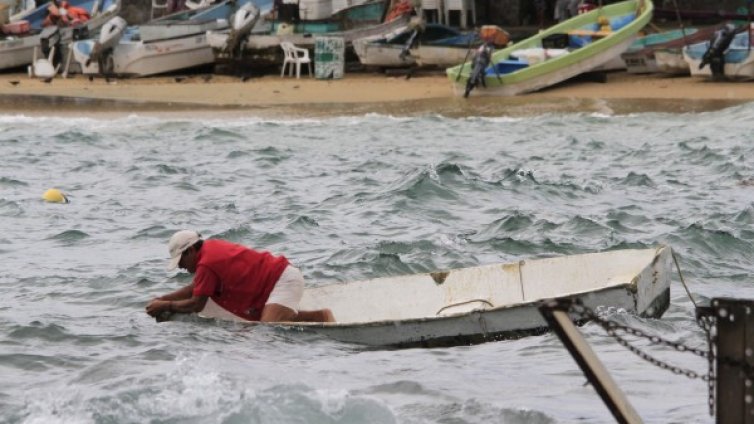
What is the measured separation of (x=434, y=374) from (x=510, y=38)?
78.9ft

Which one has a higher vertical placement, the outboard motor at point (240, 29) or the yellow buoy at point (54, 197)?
the outboard motor at point (240, 29)

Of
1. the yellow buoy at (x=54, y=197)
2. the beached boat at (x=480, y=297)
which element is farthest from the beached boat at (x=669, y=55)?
the beached boat at (x=480, y=297)

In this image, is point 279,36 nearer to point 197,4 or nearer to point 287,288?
point 197,4

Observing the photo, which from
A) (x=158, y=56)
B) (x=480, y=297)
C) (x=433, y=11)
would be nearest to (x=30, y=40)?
(x=158, y=56)

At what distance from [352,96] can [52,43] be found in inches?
407

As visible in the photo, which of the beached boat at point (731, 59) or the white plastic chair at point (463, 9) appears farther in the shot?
the white plastic chair at point (463, 9)

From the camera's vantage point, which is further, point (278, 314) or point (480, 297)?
point (480, 297)

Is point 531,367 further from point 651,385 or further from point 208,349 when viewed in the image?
point 208,349

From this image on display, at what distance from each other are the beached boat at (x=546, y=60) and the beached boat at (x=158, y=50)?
28.3ft

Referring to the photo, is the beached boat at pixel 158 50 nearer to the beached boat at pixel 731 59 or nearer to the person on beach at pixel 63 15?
the person on beach at pixel 63 15

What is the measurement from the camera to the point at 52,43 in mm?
37625

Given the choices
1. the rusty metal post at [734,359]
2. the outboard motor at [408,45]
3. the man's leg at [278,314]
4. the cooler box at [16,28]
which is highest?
the rusty metal post at [734,359]

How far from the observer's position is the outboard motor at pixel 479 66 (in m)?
29.8

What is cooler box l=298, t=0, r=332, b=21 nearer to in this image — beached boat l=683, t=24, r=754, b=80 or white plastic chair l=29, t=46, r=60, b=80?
white plastic chair l=29, t=46, r=60, b=80
